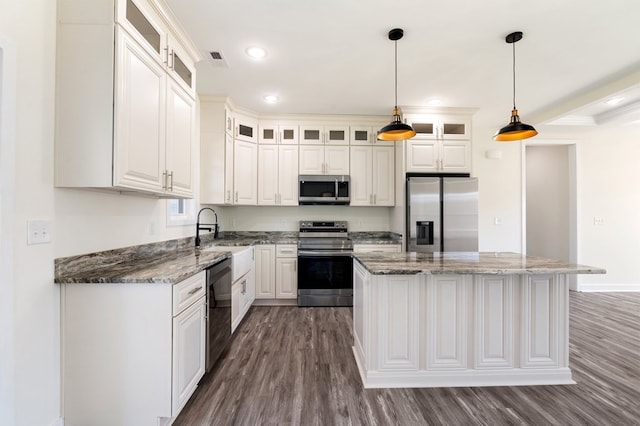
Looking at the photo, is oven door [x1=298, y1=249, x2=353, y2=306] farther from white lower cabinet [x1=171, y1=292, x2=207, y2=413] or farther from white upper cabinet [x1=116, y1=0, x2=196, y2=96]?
white upper cabinet [x1=116, y1=0, x2=196, y2=96]

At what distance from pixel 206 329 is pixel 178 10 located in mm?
2280

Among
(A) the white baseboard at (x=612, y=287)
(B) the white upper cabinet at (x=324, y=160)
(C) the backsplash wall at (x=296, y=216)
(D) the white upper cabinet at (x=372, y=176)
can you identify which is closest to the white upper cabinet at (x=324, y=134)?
(B) the white upper cabinet at (x=324, y=160)

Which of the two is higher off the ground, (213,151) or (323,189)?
(213,151)

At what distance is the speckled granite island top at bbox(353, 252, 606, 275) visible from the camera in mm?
1686

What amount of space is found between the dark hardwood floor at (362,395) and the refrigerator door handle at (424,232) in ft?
5.36

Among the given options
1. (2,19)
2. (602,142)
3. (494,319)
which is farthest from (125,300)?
(602,142)

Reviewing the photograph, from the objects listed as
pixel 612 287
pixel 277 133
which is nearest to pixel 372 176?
pixel 277 133

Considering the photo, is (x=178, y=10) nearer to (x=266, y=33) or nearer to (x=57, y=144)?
(x=266, y=33)

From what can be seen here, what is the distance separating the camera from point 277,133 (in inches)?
153

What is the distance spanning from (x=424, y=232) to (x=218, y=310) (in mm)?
2649

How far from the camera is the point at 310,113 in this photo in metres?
3.81

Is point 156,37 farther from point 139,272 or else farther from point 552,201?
point 552,201

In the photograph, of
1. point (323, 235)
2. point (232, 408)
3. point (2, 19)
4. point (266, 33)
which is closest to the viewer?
point (2, 19)

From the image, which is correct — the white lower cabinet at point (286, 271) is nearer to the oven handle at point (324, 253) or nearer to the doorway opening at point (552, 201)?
the oven handle at point (324, 253)
